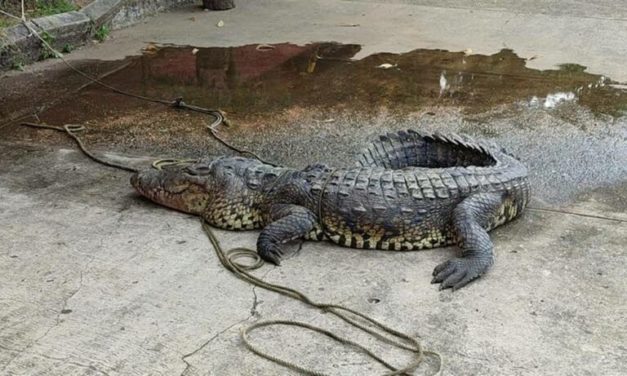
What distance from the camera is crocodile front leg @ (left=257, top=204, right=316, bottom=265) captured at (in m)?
3.34

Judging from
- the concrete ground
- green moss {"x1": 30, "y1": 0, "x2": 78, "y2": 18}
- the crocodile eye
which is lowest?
the concrete ground

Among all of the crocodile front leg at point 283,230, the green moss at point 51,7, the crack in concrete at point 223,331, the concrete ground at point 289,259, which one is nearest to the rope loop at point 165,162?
the concrete ground at point 289,259

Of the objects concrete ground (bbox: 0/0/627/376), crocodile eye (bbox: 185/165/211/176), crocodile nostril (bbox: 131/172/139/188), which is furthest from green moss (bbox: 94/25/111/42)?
crocodile eye (bbox: 185/165/211/176)

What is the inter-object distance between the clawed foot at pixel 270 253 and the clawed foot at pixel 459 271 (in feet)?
2.44

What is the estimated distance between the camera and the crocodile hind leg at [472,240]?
123 inches

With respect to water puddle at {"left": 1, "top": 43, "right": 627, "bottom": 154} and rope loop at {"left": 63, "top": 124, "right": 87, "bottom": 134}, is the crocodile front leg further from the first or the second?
rope loop at {"left": 63, "top": 124, "right": 87, "bottom": 134}

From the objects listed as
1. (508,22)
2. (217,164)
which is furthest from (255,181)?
(508,22)

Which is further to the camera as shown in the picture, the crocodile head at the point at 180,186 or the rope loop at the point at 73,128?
the rope loop at the point at 73,128

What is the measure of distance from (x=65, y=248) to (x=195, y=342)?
1.09 metres

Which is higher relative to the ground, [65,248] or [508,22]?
[508,22]

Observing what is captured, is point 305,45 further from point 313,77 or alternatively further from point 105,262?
point 105,262

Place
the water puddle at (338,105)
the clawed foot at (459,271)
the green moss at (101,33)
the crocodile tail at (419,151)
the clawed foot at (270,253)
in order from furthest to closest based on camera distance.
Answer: the green moss at (101,33), the water puddle at (338,105), the crocodile tail at (419,151), the clawed foot at (270,253), the clawed foot at (459,271)

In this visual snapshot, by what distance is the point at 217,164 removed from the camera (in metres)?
3.83

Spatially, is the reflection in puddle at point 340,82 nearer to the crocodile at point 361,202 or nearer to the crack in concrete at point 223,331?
the crocodile at point 361,202
